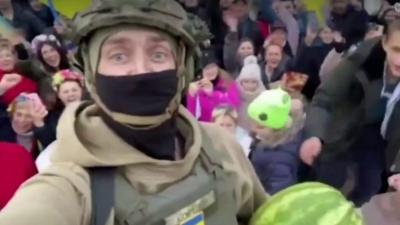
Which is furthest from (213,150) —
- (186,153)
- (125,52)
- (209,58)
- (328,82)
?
(209,58)

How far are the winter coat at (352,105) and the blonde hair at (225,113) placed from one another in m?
0.75

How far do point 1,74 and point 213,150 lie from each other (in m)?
5.13

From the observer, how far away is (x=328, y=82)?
565cm

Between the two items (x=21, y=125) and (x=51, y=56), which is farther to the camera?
(x=51, y=56)

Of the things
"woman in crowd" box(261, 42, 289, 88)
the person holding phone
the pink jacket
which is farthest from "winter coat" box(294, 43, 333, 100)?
the person holding phone

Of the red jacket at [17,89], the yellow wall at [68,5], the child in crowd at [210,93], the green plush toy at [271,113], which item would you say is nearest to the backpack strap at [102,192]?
the green plush toy at [271,113]

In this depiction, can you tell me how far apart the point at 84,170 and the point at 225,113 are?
177 inches

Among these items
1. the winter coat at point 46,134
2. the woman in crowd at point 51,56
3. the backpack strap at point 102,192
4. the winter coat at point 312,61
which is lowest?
the winter coat at point 312,61

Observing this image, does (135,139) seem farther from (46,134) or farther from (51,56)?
(51,56)

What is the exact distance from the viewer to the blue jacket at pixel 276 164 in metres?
5.96

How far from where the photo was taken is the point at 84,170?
234cm

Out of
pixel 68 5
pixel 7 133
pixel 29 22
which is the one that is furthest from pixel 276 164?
pixel 68 5

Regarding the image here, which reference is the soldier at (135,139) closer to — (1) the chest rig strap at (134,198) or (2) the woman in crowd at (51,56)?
(1) the chest rig strap at (134,198)

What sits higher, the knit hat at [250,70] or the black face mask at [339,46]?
the knit hat at [250,70]
